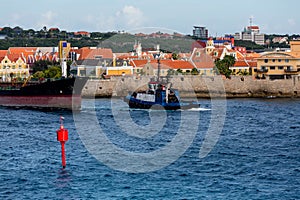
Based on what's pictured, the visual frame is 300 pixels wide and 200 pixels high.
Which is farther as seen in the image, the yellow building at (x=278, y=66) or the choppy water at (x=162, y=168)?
the yellow building at (x=278, y=66)

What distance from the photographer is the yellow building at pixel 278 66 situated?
254 feet

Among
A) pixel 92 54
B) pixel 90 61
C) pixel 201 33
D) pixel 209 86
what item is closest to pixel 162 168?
pixel 209 86

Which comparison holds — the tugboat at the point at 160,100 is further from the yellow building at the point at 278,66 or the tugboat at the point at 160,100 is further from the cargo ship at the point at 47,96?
the yellow building at the point at 278,66

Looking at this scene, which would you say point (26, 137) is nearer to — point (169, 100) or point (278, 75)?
point (169, 100)

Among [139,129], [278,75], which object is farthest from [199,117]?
[278,75]

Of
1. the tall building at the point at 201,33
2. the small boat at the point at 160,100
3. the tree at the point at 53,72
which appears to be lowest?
the small boat at the point at 160,100

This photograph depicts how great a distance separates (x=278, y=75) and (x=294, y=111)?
23910mm

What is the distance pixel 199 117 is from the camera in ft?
164

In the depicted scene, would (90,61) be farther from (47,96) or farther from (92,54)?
(47,96)

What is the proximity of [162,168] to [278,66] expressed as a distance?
49.9 metres

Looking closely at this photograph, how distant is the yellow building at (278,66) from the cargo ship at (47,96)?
25.5 metres

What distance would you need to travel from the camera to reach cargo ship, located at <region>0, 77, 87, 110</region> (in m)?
57.6

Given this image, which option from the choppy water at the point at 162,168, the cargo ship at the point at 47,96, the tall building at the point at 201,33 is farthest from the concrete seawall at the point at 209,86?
the tall building at the point at 201,33

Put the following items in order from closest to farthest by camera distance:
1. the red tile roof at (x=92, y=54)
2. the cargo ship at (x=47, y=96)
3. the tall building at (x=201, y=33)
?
the cargo ship at (x=47, y=96)
the red tile roof at (x=92, y=54)
the tall building at (x=201, y=33)
